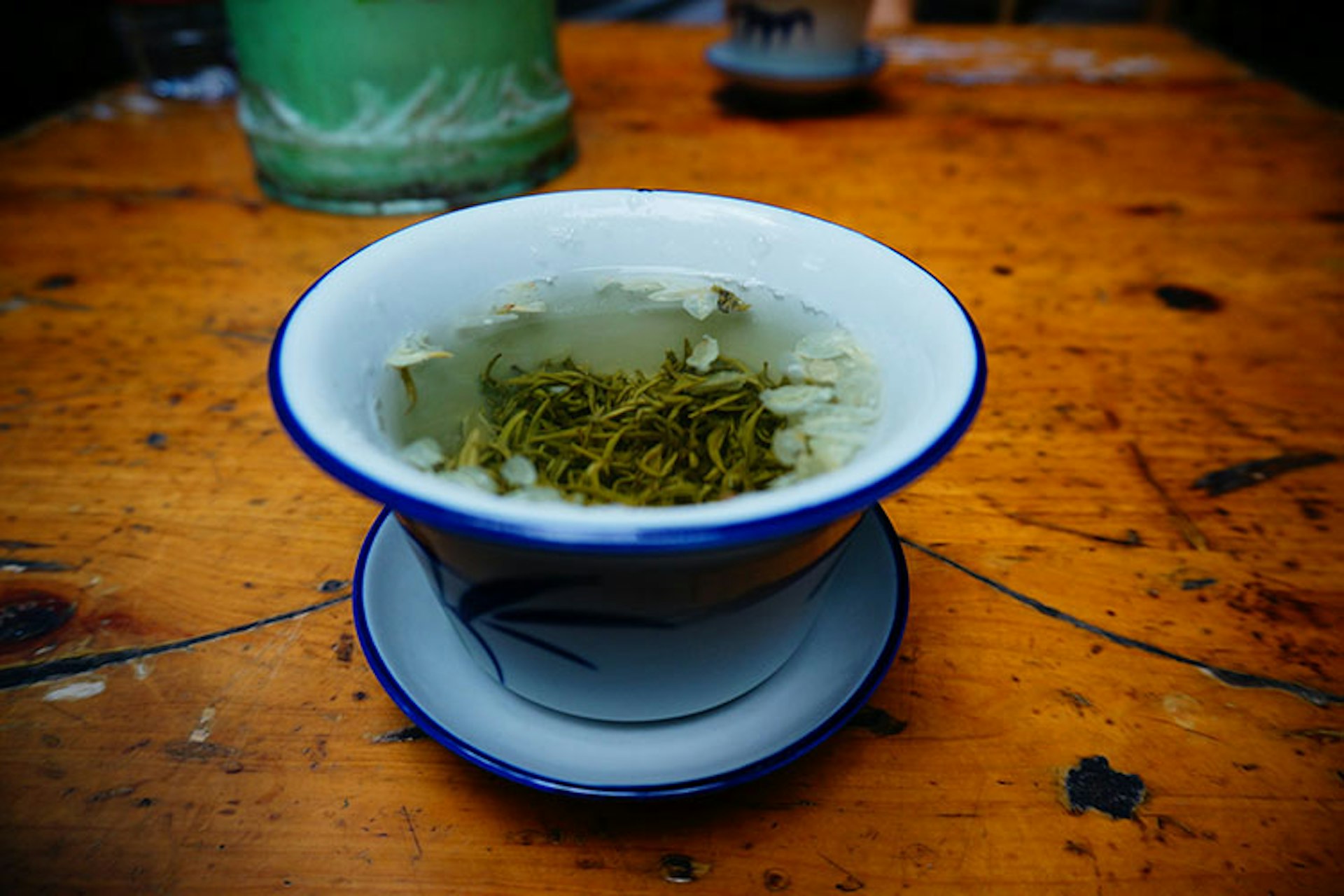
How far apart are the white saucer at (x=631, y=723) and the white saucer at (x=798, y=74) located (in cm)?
116

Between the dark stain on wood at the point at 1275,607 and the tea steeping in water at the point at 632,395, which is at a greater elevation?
the tea steeping in water at the point at 632,395

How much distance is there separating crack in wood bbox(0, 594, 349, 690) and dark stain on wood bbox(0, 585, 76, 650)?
3 centimetres

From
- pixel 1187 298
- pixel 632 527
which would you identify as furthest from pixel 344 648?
pixel 1187 298

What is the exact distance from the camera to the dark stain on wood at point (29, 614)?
60 centimetres

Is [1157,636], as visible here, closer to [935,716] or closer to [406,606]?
[935,716]

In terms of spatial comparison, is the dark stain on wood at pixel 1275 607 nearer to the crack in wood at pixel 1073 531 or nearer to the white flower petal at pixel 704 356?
the crack in wood at pixel 1073 531

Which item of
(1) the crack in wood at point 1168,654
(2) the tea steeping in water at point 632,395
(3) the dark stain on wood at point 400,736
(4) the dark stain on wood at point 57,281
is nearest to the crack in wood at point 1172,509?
(1) the crack in wood at point 1168,654

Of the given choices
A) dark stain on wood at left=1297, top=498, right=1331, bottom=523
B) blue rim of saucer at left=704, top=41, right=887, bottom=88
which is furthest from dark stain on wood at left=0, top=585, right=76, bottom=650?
blue rim of saucer at left=704, top=41, right=887, bottom=88

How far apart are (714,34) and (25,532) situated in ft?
5.71

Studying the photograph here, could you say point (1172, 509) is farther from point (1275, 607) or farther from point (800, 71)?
point (800, 71)

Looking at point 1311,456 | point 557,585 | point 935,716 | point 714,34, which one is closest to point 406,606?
point 557,585

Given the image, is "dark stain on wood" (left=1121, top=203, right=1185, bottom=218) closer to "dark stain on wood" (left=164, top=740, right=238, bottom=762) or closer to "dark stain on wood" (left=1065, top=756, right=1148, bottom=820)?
"dark stain on wood" (left=1065, top=756, right=1148, bottom=820)

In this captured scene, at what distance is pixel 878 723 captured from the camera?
536 millimetres

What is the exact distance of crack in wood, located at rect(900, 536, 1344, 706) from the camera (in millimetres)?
566
